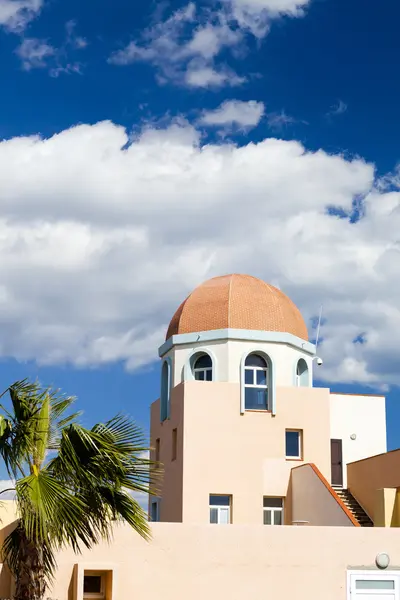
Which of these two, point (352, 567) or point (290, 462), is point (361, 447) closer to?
point (290, 462)

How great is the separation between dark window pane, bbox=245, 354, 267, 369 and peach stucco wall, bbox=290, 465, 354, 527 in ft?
12.4

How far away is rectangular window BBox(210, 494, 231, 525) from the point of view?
1148 inches

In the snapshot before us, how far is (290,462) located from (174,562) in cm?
997

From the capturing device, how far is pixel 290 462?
99.9 ft

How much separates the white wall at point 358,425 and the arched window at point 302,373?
7.47ft

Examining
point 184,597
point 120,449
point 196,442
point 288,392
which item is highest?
point 288,392

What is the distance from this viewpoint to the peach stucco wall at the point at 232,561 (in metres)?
20.8

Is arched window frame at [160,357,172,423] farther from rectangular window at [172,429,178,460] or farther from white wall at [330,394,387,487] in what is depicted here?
white wall at [330,394,387,487]

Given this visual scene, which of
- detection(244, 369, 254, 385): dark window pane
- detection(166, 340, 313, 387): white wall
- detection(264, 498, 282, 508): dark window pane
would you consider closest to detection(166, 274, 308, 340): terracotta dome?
detection(166, 340, 313, 387): white wall

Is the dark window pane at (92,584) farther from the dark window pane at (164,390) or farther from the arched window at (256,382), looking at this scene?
the dark window pane at (164,390)

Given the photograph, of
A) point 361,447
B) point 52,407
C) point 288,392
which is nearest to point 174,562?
point 52,407

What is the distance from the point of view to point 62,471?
54.0ft

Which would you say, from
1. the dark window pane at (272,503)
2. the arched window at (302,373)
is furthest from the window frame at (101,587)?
the arched window at (302,373)

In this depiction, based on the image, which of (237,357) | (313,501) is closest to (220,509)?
(313,501)
